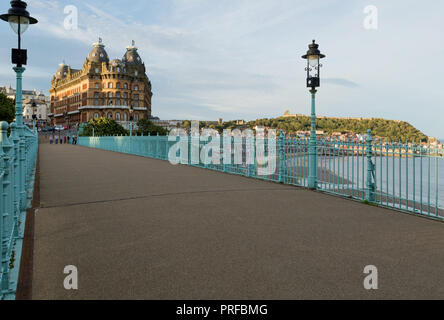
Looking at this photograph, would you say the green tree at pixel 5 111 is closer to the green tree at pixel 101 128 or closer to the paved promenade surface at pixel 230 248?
the green tree at pixel 101 128

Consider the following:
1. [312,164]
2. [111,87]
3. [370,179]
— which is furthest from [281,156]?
[111,87]

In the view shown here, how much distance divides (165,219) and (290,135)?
5924 millimetres

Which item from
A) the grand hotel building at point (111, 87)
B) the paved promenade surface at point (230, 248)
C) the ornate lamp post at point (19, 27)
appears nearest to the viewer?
the paved promenade surface at point (230, 248)

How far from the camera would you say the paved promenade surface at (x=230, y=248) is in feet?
11.5

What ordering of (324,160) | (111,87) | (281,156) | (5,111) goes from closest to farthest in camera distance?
(281,156) → (324,160) → (5,111) → (111,87)

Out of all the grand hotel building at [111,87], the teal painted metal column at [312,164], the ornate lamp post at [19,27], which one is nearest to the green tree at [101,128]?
the grand hotel building at [111,87]

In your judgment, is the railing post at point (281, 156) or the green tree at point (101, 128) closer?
the railing post at point (281, 156)

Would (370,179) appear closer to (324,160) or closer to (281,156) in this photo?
(324,160)

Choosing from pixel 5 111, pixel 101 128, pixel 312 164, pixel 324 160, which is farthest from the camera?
pixel 101 128

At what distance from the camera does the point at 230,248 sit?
4668 millimetres

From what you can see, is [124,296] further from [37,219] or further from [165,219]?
[37,219]

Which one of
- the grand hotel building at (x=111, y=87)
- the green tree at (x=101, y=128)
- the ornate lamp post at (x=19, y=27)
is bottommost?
the ornate lamp post at (x=19, y=27)

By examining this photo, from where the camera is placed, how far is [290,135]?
36.2 ft

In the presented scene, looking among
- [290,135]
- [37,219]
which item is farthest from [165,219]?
[290,135]
